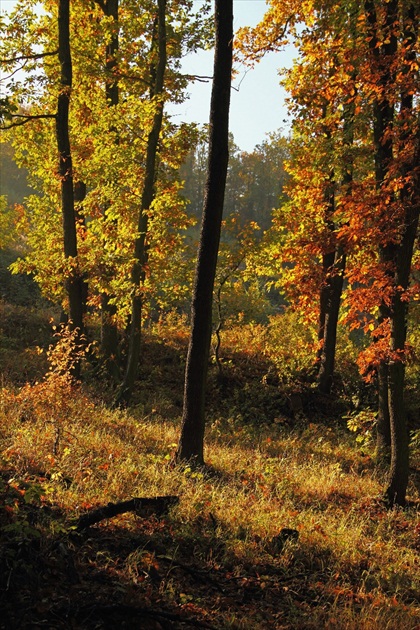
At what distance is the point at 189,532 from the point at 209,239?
171 inches

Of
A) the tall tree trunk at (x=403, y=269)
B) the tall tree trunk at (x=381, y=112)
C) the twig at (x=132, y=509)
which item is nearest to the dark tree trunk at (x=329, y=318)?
the tall tree trunk at (x=381, y=112)

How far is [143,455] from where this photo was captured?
27.4 ft

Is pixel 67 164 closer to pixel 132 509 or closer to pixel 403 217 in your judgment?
pixel 403 217

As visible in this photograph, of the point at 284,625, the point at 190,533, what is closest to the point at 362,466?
the point at 190,533

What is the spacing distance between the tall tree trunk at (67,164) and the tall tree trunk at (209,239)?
4.19 m

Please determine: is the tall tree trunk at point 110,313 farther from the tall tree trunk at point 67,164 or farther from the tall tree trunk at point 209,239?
the tall tree trunk at point 209,239

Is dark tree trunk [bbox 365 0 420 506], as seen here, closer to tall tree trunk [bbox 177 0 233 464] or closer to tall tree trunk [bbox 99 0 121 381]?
tall tree trunk [bbox 177 0 233 464]

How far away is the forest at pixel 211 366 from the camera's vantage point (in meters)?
4.68

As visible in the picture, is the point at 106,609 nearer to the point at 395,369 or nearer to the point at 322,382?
the point at 395,369

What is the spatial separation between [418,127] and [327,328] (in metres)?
8.49

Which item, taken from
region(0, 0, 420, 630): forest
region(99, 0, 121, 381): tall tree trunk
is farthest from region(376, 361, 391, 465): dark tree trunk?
region(99, 0, 121, 381): tall tree trunk

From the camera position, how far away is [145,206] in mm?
13094

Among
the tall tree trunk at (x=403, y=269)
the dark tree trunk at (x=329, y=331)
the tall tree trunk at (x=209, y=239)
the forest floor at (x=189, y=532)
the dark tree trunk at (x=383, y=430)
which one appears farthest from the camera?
the dark tree trunk at (x=329, y=331)

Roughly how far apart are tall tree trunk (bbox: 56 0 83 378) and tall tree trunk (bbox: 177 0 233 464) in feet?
13.7
